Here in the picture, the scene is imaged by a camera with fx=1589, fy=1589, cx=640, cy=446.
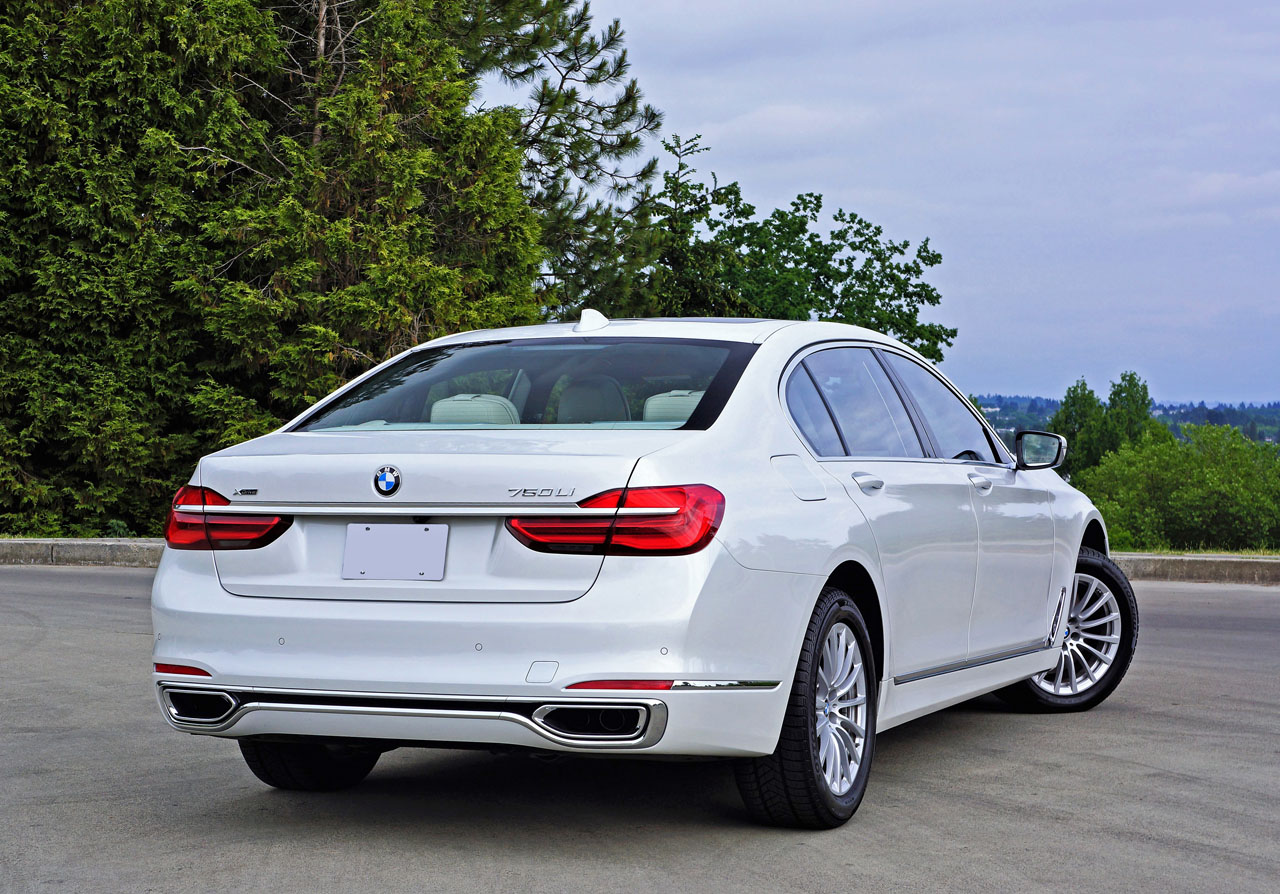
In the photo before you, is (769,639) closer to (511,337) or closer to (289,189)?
(511,337)

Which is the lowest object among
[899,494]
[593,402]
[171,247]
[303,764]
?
[303,764]

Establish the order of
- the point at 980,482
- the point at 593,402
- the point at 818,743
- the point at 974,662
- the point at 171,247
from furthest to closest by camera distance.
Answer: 1. the point at 171,247
2. the point at 980,482
3. the point at 974,662
4. the point at 593,402
5. the point at 818,743

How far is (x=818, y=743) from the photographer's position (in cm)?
468

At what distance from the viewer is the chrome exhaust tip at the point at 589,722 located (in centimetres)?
414

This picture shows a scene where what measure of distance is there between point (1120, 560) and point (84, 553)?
1106 centimetres

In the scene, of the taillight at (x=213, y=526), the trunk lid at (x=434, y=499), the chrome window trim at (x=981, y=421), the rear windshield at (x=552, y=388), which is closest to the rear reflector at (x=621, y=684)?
the trunk lid at (x=434, y=499)

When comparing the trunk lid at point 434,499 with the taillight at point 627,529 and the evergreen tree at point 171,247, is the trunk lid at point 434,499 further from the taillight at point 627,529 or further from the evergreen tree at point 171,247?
the evergreen tree at point 171,247

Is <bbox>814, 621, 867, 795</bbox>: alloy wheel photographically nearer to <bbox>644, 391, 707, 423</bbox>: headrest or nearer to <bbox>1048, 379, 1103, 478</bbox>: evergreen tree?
<bbox>644, 391, 707, 423</bbox>: headrest

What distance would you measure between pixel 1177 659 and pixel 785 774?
5486mm

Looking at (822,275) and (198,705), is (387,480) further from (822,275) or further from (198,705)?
(822,275)

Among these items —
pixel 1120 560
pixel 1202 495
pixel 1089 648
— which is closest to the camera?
pixel 1089 648

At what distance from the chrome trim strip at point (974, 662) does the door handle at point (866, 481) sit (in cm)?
63

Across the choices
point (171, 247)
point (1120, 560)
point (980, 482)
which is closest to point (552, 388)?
point (980, 482)

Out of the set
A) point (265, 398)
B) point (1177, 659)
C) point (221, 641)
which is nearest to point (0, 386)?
point (265, 398)
